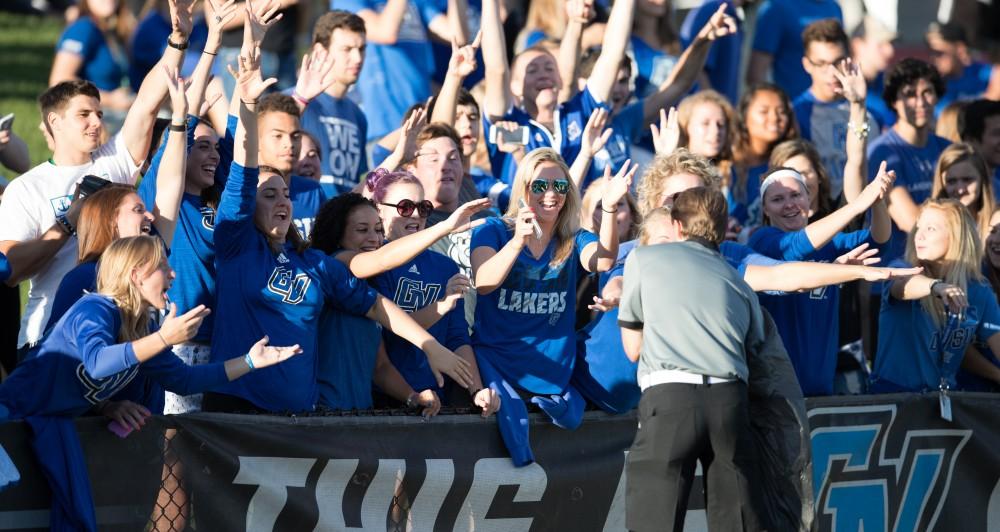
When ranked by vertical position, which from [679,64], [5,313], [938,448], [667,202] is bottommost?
[938,448]

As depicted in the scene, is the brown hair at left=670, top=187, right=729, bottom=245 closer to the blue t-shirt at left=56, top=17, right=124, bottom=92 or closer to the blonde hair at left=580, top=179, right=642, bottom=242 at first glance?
the blonde hair at left=580, top=179, right=642, bottom=242

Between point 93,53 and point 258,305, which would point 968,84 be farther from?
point 258,305

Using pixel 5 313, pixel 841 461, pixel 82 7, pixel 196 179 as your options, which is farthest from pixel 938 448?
pixel 82 7

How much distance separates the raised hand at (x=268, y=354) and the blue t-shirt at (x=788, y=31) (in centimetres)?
723

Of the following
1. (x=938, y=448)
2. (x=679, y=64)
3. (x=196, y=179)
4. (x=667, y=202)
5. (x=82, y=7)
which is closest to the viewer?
(x=196, y=179)

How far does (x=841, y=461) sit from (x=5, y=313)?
4.39 meters

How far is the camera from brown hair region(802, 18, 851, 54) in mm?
10422

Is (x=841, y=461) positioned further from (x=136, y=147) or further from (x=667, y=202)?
(x=136, y=147)

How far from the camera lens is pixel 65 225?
261 inches

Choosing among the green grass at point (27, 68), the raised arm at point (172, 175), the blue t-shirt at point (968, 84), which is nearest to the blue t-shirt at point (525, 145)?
the raised arm at point (172, 175)

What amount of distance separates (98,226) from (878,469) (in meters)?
4.27

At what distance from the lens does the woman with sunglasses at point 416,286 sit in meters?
7.00

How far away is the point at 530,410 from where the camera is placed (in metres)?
7.06

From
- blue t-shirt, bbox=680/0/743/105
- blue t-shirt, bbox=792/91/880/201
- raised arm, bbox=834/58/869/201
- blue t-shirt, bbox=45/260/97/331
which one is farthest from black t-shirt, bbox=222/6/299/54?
blue t-shirt, bbox=45/260/97/331
